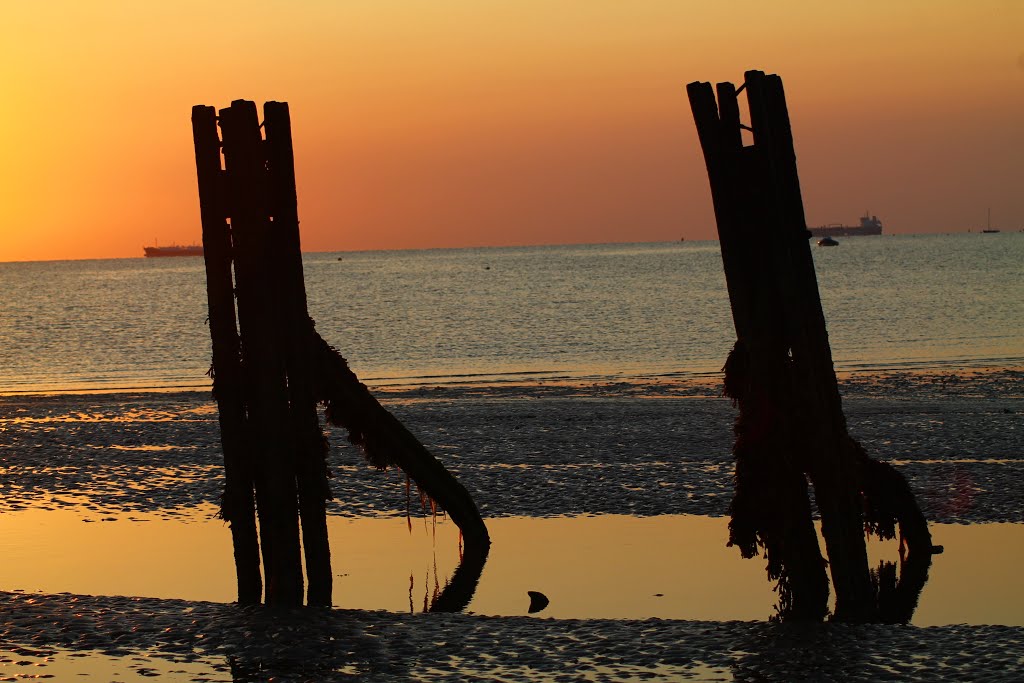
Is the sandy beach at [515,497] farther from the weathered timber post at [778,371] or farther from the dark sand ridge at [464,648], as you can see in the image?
the weathered timber post at [778,371]

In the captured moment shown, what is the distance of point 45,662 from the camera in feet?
30.2

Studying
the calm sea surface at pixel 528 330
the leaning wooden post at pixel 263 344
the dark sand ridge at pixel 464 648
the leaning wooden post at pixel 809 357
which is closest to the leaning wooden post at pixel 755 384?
the leaning wooden post at pixel 809 357

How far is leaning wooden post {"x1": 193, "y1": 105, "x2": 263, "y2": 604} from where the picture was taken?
11.4 metres

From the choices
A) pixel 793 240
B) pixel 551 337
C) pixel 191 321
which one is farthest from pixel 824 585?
pixel 191 321

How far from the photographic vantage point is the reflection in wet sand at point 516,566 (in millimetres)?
11344

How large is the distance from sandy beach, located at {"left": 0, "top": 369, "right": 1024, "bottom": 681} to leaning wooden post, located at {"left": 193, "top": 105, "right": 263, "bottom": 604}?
0.81 m

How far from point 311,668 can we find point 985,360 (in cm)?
3590

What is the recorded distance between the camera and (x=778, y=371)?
35.3 feet

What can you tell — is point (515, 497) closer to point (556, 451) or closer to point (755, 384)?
point (556, 451)

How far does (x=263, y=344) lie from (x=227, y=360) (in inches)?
14.3

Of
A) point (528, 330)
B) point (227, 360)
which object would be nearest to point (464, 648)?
point (227, 360)

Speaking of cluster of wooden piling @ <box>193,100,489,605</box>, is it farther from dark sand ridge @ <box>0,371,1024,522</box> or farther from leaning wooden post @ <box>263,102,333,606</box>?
dark sand ridge @ <box>0,371,1024,522</box>

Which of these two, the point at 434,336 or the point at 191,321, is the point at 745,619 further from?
the point at 191,321

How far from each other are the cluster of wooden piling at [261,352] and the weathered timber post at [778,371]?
3770 millimetres
